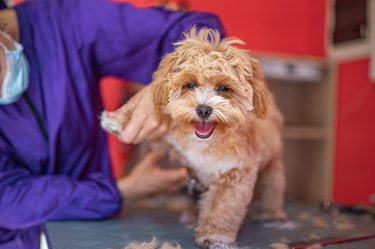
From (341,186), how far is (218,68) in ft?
6.30

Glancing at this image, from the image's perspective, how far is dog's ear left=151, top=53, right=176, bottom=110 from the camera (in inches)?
35.0

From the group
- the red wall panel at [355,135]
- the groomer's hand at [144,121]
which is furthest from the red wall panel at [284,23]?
the groomer's hand at [144,121]

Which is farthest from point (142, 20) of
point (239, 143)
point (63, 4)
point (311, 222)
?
point (311, 222)

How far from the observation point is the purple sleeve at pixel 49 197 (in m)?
1.03

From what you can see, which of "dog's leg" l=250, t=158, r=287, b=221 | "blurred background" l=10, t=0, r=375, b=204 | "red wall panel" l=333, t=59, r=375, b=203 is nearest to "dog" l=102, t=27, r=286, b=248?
"dog's leg" l=250, t=158, r=287, b=221

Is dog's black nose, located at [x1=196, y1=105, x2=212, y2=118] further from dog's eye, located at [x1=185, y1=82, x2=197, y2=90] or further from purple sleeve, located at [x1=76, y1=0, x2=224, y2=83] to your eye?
purple sleeve, located at [x1=76, y1=0, x2=224, y2=83]

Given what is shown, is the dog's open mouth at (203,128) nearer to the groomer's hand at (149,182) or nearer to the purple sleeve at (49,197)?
the purple sleeve at (49,197)

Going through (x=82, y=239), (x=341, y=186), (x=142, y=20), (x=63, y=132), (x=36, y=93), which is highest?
(x=142, y=20)

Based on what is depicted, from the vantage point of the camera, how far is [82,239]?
0.97 m

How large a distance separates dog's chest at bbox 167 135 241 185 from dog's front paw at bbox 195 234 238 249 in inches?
5.8

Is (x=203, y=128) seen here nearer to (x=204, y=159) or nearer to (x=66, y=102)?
(x=204, y=159)

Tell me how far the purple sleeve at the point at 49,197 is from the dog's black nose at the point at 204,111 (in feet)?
1.39

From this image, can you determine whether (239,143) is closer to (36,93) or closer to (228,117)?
(228,117)

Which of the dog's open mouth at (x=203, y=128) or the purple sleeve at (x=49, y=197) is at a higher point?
the dog's open mouth at (x=203, y=128)
